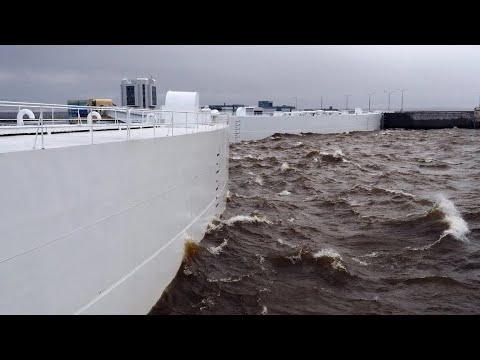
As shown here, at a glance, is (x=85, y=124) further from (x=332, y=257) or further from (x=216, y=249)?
(x=332, y=257)

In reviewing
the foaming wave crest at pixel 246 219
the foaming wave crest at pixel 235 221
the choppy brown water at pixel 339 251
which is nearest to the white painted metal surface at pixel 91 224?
the choppy brown water at pixel 339 251

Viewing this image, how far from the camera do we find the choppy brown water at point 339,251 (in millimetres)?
9312

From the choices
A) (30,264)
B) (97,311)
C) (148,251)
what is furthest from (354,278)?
(30,264)

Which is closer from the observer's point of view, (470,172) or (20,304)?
(20,304)

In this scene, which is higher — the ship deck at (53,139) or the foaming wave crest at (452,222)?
the ship deck at (53,139)

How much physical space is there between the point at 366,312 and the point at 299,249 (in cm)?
374

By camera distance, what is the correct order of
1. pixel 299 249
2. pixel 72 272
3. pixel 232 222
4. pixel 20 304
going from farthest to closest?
pixel 232 222 < pixel 299 249 < pixel 72 272 < pixel 20 304

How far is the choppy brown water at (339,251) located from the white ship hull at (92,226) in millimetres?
1317

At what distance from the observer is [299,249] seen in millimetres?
12406

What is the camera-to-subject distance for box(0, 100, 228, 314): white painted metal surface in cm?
510

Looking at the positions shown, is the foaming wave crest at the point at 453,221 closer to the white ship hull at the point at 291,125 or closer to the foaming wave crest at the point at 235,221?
the foaming wave crest at the point at 235,221

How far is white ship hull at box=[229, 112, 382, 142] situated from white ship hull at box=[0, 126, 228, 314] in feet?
141

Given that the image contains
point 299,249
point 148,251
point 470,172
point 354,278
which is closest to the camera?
point 148,251

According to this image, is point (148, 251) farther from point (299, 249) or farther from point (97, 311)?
point (299, 249)
